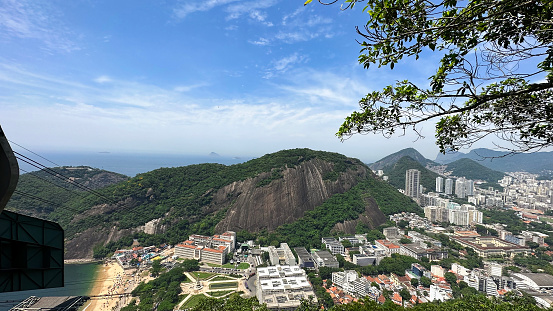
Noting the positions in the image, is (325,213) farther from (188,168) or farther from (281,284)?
(188,168)

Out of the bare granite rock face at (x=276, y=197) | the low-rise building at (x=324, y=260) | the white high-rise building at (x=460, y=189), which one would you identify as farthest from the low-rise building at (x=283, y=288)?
the white high-rise building at (x=460, y=189)

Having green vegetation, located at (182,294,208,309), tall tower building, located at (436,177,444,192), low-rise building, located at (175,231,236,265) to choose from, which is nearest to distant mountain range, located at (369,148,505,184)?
tall tower building, located at (436,177,444,192)

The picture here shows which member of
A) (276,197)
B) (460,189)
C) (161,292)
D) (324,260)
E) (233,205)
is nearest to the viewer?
(161,292)

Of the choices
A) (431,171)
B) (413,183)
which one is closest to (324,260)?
(413,183)

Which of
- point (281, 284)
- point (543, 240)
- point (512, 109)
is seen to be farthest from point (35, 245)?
point (543, 240)

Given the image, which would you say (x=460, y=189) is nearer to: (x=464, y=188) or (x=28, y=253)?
(x=464, y=188)

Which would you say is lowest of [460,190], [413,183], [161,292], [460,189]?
[161,292]

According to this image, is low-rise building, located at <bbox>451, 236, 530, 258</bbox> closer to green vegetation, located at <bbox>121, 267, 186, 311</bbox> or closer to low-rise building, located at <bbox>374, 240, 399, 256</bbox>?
low-rise building, located at <bbox>374, 240, 399, 256</bbox>
